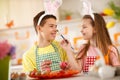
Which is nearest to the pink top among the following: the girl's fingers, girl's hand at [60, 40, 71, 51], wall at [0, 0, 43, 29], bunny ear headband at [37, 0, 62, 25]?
girl's hand at [60, 40, 71, 51]

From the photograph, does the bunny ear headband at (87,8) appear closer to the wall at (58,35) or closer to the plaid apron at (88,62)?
the wall at (58,35)

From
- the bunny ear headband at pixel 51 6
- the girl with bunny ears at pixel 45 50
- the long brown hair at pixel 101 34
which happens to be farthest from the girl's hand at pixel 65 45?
the bunny ear headband at pixel 51 6

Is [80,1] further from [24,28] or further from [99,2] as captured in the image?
[24,28]

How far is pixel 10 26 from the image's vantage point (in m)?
2.18

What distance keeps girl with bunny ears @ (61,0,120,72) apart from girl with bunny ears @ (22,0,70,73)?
12cm

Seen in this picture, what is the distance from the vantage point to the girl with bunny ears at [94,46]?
1746 millimetres

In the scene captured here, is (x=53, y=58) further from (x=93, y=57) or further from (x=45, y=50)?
(x=93, y=57)

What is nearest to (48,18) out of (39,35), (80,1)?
(39,35)

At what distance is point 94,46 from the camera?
5.94 feet

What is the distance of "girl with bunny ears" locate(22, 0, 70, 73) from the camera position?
1911 millimetres

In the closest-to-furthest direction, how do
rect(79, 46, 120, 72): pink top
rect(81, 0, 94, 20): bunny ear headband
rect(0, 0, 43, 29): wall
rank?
1. rect(79, 46, 120, 72): pink top
2. rect(81, 0, 94, 20): bunny ear headband
3. rect(0, 0, 43, 29): wall

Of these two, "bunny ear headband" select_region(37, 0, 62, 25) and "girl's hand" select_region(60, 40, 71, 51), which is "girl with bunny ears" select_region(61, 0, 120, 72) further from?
"bunny ear headband" select_region(37, 0, 62, 25)

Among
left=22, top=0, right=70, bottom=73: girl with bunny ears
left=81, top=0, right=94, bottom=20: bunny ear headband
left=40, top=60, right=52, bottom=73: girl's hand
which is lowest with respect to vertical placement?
left=40, top=60, right=52, bottom=73: girl's hand

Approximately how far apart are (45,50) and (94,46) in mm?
410
